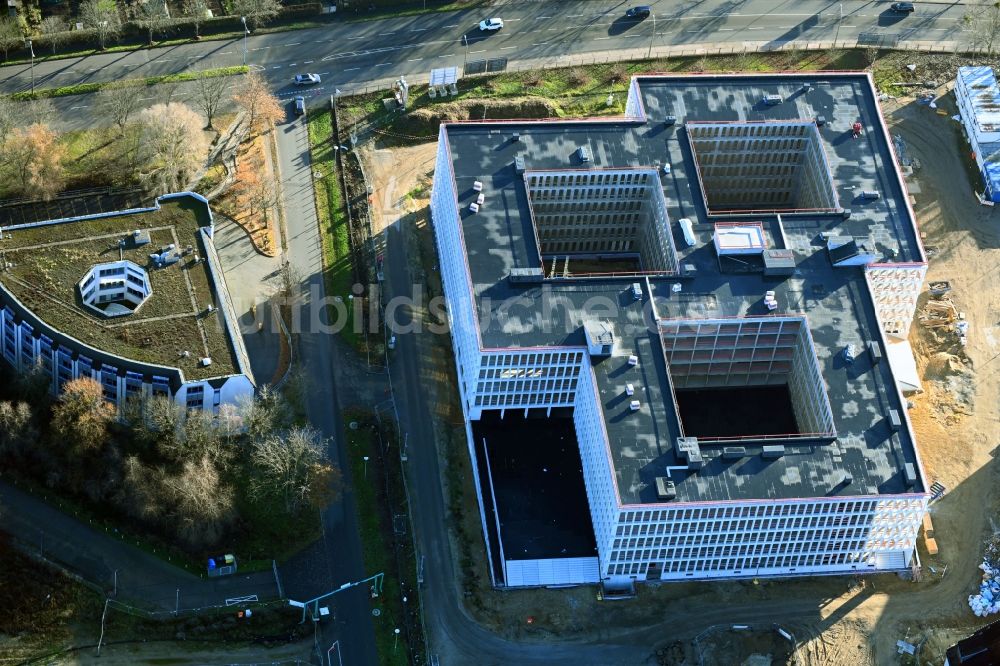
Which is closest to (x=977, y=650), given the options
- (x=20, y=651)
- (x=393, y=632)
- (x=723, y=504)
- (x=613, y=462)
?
(x=723, y=504)

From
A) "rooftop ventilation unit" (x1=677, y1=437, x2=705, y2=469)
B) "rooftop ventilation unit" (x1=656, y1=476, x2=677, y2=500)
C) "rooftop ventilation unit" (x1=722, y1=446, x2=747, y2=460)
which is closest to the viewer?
"rooftop ventilation unit" (x1=656, y1=476, x2=677, y2=500)

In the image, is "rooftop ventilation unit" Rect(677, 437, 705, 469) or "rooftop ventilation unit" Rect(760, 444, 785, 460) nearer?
"rooftop ventilation unit" Rect(677, 437, 705, 469)

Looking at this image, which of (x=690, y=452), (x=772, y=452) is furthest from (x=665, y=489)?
(x=772, y=452)

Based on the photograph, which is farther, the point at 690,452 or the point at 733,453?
the point at 733,453

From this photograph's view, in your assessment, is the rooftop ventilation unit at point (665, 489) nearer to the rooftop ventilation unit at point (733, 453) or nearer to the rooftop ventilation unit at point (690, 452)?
the rooftop ventilation unit at point (690, 452)

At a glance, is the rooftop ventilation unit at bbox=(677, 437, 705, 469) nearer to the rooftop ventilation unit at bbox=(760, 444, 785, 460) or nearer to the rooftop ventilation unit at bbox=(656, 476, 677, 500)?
the rooftop ventilation unit at bbox=(656, 476, 677, 500)

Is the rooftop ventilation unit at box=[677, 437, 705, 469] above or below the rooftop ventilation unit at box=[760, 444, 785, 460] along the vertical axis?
above

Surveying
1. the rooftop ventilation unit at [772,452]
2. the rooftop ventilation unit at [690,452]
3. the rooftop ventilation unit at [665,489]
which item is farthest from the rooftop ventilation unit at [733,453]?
the rooftop ventilation unit at [665,489]

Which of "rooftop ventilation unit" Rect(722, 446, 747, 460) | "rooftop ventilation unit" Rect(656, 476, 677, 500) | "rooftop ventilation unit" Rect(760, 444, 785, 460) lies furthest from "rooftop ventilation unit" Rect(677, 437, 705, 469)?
"rooftop ventilation unit" Rect(760, 444, 785, 460)

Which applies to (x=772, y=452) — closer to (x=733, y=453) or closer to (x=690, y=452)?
(x=733, y=453)
